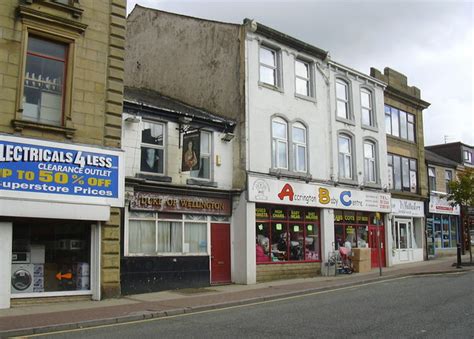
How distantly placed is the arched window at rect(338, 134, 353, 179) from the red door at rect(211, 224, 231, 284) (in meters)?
7.35

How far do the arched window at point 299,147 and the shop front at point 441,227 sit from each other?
1276 centimetres

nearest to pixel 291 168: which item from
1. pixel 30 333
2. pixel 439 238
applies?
pixel 30 333

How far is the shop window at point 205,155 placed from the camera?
18750mm

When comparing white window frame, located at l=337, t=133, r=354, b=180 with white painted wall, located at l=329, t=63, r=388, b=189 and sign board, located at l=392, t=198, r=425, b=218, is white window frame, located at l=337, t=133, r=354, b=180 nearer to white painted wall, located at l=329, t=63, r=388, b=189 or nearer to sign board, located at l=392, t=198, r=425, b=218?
white painted wall, located at l=329, t=63, r=388, b=189

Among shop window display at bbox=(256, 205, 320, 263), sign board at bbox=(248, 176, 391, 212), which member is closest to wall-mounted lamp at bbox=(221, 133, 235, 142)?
sign board at bbox=(248, 176, 391, 212)

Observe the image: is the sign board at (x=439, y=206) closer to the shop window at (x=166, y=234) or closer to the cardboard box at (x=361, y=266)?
the cardboard box at (x=361, y=266)

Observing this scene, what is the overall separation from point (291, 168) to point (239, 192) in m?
3.11

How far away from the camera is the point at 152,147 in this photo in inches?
680

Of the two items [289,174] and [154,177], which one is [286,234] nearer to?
[289,174]

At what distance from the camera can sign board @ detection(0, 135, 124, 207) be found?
12.8 m

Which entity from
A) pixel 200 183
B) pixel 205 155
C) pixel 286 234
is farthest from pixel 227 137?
pixel 286 234

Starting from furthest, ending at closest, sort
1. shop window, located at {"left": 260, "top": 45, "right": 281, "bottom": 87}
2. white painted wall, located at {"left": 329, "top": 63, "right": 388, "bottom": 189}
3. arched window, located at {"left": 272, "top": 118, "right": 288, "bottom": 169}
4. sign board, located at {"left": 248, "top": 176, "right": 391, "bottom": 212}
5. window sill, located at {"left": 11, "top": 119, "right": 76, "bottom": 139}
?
white painted wall, located at {"left": 329, "top": 63, "right": 388, "bottom": 189} < shop window, located at {"left": 260, "top": 45, "right": 281, "bottom": 87} < arched window, located at {"left": 272, "top": 118, "right": 288, "bottom": 169} < sign board, located at {"left": 248, "top": 176, "right": 391, "bottom": 212} < window sill, located at {"left": 11, "top": 119, "right": 76, "bottom": 139}

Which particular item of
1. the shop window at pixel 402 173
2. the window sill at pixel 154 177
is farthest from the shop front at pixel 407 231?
the window sill at pixel 154 177

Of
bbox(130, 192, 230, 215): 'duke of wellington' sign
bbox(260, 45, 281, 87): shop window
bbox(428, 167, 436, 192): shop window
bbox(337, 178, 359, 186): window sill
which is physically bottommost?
bbox(130, 192, 230, 215): 'duke of wellington' sign
